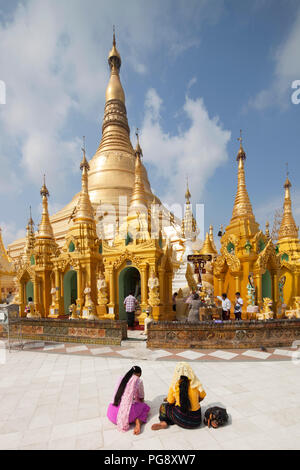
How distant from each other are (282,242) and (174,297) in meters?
10.6

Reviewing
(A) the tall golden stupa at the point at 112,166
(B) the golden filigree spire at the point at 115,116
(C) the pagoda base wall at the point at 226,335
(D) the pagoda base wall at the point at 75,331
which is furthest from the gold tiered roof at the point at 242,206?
(B) the golden filigree spire at the point at 115,116

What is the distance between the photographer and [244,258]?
13.3 meters

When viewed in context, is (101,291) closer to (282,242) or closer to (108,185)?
(282,242)

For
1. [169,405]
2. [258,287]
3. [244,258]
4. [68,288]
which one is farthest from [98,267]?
[169,405]

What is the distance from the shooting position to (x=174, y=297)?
48.5 feet

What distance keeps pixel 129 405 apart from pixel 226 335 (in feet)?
16.9

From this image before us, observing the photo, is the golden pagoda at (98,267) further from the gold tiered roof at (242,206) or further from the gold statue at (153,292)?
the gold tiered roof at (242,206)

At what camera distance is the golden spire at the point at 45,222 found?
695 inches

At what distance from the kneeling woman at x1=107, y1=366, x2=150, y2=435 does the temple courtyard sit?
131 mm

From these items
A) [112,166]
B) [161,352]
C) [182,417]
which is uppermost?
[112,166]

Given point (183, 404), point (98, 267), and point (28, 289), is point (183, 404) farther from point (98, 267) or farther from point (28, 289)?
point (28, 289)

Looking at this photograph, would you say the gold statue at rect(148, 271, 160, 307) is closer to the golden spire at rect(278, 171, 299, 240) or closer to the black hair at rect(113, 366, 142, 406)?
the black hair at rect(113, 366, 142, 406)

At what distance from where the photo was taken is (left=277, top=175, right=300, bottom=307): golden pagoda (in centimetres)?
1708

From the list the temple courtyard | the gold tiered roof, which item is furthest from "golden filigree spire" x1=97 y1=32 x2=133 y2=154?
the temple courtyard
